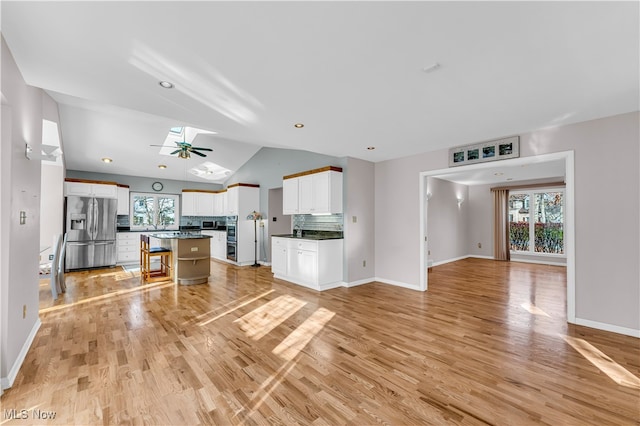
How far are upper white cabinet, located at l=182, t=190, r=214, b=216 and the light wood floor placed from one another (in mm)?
4963

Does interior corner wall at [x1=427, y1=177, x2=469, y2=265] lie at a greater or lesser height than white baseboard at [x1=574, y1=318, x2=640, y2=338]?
greater

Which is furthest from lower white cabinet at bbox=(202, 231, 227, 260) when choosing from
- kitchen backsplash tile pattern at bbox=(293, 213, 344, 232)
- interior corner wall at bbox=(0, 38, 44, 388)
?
interior corner wall at bbox=(0, 38, 44, 388)

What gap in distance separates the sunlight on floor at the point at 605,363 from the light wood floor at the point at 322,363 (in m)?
0.02

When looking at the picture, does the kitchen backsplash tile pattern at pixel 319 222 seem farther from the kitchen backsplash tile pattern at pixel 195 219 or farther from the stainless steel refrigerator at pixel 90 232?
the stainless steel refrigerator at pixel 90 232

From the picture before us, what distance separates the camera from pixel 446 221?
27.3 feet

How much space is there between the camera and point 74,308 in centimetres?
399

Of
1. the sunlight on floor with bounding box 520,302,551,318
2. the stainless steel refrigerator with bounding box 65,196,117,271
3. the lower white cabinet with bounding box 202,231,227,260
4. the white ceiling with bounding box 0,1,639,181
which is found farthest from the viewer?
the lower white cabinet with bounding box 202,231,227,260

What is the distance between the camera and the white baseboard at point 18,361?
2.07m

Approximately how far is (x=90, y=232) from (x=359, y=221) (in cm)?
659

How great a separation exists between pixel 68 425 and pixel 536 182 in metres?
10.4

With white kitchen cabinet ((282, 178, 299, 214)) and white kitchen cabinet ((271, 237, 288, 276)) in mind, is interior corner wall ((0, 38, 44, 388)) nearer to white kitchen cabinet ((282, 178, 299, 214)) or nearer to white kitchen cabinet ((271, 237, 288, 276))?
white kitchen cabinet ((271, 237, 288, 276))

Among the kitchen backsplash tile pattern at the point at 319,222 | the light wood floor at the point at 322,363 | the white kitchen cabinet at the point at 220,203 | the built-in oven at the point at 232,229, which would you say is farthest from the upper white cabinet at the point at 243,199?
the light wood floor at the point at 322,363

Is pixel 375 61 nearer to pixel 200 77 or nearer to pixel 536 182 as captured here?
pixel 200 77

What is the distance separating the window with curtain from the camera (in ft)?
26.0
